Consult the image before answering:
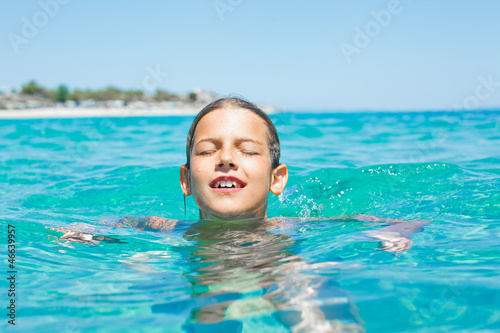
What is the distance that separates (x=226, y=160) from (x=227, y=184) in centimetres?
16

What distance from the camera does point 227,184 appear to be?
286cm

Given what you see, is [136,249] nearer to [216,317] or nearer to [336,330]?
[216,317]

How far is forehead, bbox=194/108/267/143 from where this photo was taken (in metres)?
2.93

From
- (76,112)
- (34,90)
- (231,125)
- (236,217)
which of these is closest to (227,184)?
(236,217)

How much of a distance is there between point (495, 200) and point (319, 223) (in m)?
1.84

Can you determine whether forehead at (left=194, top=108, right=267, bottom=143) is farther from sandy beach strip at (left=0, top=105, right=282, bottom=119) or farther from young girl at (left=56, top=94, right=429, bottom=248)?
sandy beach strip at (left=0, top=105, right=282, bottom=119)

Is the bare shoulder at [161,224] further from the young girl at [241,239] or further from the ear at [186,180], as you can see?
the ear at [186,180]

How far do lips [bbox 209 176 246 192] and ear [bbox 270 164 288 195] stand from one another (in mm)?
460

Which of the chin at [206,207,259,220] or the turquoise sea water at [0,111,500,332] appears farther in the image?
the chin at [206,207,259,220]

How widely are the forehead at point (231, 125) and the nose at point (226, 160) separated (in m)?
0.14

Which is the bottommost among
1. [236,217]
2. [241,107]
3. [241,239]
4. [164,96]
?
[241,239]

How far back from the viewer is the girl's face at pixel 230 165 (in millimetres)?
2824

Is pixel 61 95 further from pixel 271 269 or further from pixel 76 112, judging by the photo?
pixel 271 269

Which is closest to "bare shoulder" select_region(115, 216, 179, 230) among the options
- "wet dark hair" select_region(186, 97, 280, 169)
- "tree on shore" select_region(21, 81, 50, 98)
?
"wet dark hair" select_region(186, 97, 280, 169)
